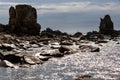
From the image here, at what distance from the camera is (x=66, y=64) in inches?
2702

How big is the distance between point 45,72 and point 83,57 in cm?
2643

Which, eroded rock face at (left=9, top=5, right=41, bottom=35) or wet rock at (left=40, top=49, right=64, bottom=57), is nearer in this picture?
wet rock at (left=40, top=49, right=64, bottom=57)

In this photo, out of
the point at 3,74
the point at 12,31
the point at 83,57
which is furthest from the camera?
the point at 12,31

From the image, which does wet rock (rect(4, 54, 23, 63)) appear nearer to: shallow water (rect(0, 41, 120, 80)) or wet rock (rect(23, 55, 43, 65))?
wet rock (rect(23, 55, 43, 65))

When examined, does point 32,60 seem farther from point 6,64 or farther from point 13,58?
point 6,64

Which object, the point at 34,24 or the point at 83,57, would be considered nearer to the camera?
the point at 83,57

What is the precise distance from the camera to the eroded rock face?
161m

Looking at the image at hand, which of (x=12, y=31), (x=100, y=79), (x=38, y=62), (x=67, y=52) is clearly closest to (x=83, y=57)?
(x=67, y=52)

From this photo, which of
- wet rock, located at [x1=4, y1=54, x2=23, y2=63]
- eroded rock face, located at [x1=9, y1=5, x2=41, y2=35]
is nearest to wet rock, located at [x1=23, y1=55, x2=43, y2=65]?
wet rock, located at [x1=4, y1=54, x2=23, y2=63]

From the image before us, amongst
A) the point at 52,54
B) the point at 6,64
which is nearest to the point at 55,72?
the point at 6,64

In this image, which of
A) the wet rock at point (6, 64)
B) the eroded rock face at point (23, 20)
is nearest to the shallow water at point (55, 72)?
the wet rock at point (6, 64)

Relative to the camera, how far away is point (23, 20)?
165m

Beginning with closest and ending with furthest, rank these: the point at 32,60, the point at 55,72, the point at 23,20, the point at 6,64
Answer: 1. the point at 55,72
2. the point at 6,64
3. the point at 32,60
4. the point at 23,20

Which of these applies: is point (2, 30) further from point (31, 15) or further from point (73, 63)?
point (73, 63)
